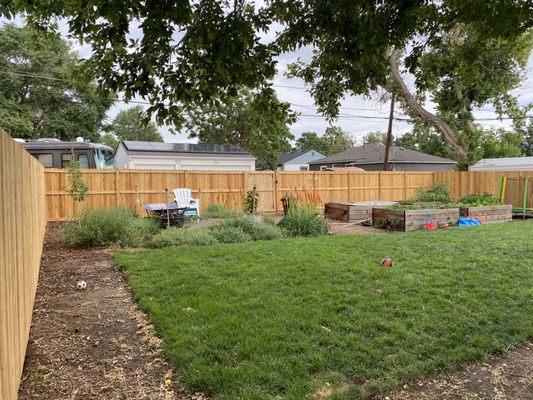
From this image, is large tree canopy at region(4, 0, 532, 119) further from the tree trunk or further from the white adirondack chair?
the tree trunk

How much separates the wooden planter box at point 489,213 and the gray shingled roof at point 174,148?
1166 centimetres

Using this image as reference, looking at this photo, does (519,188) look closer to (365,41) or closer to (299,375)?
(365,41)

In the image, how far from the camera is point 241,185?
14141 mm

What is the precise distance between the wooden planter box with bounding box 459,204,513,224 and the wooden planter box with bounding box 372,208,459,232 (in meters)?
0.61

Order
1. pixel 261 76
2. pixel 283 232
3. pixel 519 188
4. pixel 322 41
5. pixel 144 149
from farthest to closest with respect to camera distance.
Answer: pixel 144 149, pixel 519 188, pixel 283 232, pixel 322 41, pixel 261 76

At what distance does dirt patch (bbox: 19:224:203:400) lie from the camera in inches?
102

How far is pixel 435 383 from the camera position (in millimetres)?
2623

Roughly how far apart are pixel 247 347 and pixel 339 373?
747mm

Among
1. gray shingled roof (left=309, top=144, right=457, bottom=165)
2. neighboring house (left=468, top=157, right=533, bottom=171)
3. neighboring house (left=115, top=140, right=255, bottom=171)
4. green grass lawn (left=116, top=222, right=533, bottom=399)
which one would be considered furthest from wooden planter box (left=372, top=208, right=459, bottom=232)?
gray shingled roof (left=309, top=144, right=457, bottom=165)

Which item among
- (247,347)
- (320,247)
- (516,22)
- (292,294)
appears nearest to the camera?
(247,347)

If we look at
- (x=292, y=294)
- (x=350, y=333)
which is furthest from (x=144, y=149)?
(x=350, y=333)

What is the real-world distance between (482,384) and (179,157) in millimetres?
17332

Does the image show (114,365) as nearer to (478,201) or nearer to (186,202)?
(186,202)

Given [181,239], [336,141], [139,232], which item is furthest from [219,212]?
[336,141]
